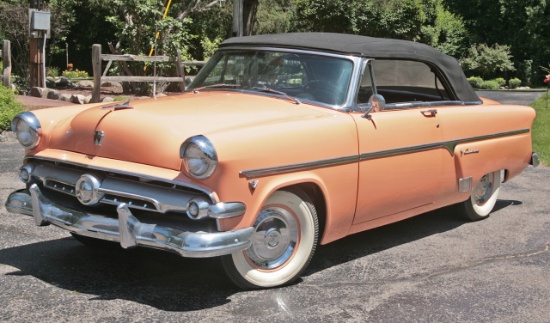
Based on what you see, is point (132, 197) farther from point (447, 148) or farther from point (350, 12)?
point (350, 12)

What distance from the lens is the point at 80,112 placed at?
4812 millimetres

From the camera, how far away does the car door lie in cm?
475

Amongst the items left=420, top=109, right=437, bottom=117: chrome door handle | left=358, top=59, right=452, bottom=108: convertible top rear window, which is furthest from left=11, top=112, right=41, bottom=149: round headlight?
left=420, top=109, right=437, bottom=117: chrome door handle

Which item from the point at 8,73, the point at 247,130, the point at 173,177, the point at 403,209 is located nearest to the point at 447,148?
the point at 403,209

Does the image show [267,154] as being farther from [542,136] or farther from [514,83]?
[514,83]

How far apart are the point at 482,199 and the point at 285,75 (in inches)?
90.1

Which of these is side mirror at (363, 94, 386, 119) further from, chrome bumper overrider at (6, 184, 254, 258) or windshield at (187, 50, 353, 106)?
chrome bumper overrider at (6, 184, 254, 258)

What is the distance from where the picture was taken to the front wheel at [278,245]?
4.16 metres

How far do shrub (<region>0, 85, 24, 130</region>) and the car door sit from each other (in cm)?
654

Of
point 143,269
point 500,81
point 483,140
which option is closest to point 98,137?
point 143,269

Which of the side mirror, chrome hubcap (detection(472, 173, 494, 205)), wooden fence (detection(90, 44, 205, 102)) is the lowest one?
chrome hubcap (detection(472, 173, 494, 205))

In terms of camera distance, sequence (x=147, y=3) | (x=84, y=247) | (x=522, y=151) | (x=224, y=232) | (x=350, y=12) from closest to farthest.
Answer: (x=224, y=232) → (x=84, y=247) → (x=522, y=151) → (x=147, y=3) → (x=350, y=12)

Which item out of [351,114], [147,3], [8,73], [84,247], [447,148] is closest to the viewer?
[351,114]

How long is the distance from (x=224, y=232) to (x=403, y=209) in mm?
1727
